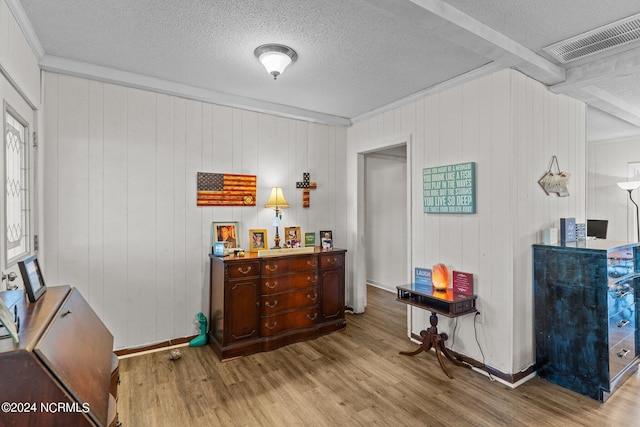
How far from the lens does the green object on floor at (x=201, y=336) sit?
3.29 m

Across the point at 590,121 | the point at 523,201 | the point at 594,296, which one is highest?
the point at 590,121

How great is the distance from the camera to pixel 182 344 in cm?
333

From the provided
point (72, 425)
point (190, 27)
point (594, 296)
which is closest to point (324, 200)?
point (190, 27)

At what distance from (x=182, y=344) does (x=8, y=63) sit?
107 inches

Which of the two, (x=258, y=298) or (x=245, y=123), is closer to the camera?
(x=258, y=298)

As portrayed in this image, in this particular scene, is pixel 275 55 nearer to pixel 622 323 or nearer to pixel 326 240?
pixel 326 240

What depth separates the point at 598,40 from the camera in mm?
2346

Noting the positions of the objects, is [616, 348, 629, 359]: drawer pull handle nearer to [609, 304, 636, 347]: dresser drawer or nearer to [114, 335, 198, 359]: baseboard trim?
[609, 304, 636, 347]: dresser drawer

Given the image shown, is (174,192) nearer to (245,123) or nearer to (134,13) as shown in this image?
(245,123)

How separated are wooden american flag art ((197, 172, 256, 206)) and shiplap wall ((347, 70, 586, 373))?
1.99 meters

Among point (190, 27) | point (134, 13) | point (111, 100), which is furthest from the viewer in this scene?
point (111, 100)

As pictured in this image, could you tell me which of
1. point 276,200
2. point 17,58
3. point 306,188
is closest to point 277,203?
point 276,200

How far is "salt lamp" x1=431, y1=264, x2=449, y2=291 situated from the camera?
2.99 meters

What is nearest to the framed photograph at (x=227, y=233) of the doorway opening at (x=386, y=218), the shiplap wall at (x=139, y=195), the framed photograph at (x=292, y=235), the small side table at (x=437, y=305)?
the shiplap wall at (x=139, y=195)
